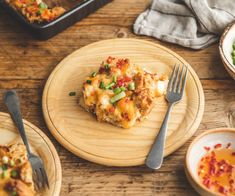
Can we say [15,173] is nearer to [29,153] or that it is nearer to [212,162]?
[29,153]

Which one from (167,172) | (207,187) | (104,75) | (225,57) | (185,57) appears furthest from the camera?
(185,57)

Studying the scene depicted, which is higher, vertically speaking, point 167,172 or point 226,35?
point 226,35

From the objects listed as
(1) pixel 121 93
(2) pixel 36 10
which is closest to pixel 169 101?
(1) pixel 121 93

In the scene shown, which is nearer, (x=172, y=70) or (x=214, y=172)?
(x=214, y=172)

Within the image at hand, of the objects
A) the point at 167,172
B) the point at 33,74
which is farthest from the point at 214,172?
the point at 33,74

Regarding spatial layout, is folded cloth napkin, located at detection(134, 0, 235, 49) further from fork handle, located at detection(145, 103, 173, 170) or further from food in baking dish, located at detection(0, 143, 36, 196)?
food in baking dish, located at detection(0, 143, 36, 196)

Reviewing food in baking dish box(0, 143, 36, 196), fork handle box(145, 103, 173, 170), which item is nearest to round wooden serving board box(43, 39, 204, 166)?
fork handle box(145, 103, 173, 170)

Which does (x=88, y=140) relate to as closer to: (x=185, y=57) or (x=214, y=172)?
(x=214, y=172)
